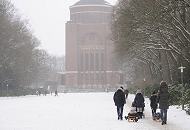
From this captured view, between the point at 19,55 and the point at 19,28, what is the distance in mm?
3939

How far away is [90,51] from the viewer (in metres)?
122

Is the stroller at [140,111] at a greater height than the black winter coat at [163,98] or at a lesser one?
lesser

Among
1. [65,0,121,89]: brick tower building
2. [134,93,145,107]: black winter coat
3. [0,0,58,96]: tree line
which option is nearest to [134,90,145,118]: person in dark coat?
[134,93,145,107]: black winter coat

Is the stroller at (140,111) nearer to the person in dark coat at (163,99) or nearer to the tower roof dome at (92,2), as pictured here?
the person in dark coat at (163,99)

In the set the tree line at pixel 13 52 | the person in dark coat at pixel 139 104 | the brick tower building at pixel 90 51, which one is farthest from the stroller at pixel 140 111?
the brick tower building at pixel 90 51

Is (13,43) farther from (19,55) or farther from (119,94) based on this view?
(119,94)

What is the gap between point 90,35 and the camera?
405 feet

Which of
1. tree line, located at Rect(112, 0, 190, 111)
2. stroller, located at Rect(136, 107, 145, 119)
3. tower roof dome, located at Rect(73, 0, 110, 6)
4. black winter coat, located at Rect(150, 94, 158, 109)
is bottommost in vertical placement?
stroller, located at Rect(136, 107, 145, 119)

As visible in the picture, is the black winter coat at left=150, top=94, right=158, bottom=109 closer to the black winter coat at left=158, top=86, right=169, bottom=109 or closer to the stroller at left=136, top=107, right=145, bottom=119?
the stroller at left=136, top=107, right=145, bottom=119

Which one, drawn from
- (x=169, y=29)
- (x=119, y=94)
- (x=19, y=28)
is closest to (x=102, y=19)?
(x=19, y=28)

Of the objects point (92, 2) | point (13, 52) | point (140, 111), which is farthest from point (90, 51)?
point (140, 111)

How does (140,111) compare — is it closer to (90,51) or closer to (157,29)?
(157,29)

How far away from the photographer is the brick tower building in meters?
122

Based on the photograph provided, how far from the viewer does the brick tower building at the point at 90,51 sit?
400 ft
